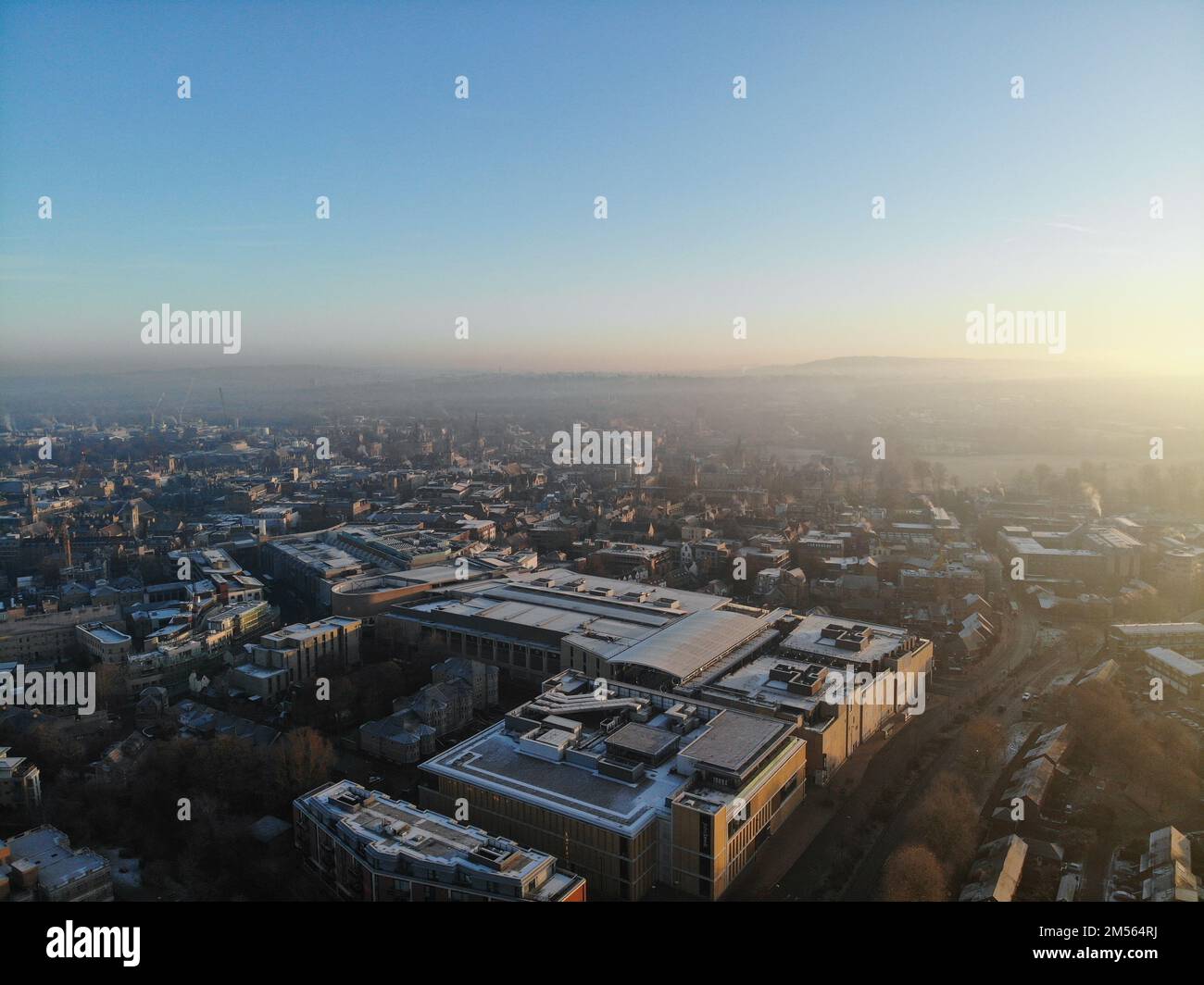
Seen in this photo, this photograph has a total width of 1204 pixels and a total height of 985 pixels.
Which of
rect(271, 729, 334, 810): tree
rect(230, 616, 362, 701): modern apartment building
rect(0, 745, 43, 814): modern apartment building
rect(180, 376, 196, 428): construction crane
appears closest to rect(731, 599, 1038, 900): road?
rect(271, 729, 334, 810): tree

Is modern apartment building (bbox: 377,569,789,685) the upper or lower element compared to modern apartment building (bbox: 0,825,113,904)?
upper

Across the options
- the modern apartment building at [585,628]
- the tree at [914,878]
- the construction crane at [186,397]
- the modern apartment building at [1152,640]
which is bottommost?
the tree at [914,878]

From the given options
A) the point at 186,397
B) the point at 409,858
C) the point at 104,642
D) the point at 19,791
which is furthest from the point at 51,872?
the point at 186,397

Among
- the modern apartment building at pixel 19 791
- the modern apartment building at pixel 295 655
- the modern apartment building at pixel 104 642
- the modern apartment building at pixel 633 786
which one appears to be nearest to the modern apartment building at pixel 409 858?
the modern apartment building at pixel 633 786

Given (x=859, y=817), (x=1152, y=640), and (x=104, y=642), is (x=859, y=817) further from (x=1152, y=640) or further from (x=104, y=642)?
(x=104, y=642)

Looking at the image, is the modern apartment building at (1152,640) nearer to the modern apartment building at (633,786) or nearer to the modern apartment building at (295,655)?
the modern apartment building at (633,786)

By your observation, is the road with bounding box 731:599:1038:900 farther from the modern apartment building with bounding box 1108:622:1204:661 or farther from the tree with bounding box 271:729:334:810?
the tree with bounding box 271:729:334:810
